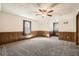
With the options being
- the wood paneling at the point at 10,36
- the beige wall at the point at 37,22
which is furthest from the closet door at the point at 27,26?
the wood paneling at the point at 10,36

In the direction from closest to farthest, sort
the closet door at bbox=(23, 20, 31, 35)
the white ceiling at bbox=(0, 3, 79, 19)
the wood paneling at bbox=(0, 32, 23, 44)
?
the white ceiling at bbox=(0, 3, 79, 19)
the closet door at bbox=(23, 20, 31, 35)
the wood paneling at bbox=(0, 32, 23, 44)

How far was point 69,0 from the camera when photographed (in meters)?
2.18

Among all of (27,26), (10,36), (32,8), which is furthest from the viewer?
(10,36)

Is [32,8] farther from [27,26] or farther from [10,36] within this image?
[10,36]

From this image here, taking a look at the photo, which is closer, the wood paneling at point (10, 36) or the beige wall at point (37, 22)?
the beige wall at point (37, 22)

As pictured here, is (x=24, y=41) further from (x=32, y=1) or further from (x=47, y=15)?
(x=32, y=1)

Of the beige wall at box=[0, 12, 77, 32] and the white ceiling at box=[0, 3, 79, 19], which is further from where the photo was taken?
the beige wall at box=[0, 12, 77, 32]

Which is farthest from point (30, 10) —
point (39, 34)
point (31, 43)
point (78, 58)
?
point (78, 58)

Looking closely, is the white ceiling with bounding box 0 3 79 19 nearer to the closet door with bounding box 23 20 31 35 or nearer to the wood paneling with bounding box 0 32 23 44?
the closet door with bounding box 23 20 31 35

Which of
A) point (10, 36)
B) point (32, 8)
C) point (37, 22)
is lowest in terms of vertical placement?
point (10, 36)

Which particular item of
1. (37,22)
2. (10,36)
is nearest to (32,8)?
(37,22)

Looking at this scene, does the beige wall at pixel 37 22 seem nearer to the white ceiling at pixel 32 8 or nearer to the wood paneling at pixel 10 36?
the white ceiling at pixel 32 8

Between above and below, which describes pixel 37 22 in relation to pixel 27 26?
above

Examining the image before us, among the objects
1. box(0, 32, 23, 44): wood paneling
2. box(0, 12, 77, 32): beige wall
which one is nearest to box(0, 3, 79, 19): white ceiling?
box(0, 12, 77, 32): beige wall
